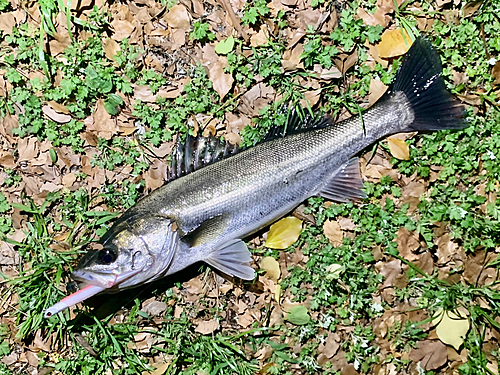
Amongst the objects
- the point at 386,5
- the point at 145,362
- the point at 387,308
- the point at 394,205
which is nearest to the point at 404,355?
the point at 387,308

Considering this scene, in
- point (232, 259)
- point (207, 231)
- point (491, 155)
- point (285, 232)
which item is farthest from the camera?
point (285, 232)

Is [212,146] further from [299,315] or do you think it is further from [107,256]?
[299,315]

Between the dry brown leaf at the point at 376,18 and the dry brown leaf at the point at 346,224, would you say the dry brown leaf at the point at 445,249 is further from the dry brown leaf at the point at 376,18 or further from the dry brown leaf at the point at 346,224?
the dry brown leaf at the point at 376,18

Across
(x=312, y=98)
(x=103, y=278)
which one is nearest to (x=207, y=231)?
(x=103, y=278)

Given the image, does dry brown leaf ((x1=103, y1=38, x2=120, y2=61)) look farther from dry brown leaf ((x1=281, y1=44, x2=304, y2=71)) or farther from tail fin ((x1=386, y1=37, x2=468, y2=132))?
tail fin ((x1=386, y1=37, x2=468, y2=132))

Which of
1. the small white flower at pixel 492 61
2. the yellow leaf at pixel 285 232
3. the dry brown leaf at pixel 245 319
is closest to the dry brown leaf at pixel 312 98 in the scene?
the yellow leaf at pixel 285 232

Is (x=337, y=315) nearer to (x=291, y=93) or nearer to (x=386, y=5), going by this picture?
(x=291, y=93)

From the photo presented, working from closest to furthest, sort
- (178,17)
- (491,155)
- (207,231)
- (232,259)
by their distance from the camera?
(207,231)
(232,259)
(491,155)
(178,17)

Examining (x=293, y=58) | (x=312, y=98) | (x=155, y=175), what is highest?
(x=293, y=58)
